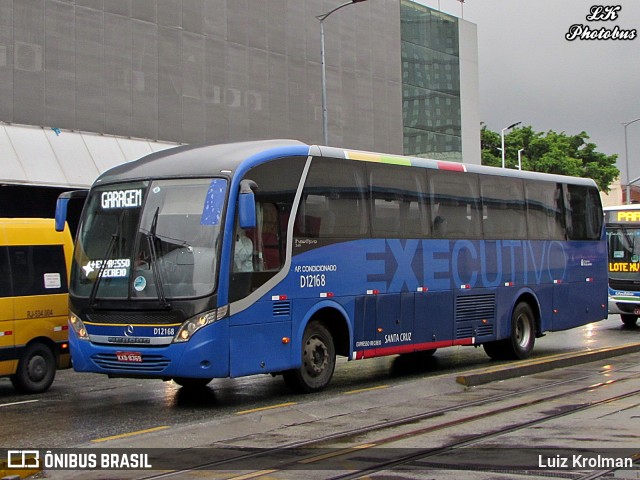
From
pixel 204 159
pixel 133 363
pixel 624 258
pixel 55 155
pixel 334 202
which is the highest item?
pixel 55 155

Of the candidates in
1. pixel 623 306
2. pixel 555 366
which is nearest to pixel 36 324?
pixel 555 366

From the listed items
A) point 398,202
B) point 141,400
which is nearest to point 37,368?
point 141,400

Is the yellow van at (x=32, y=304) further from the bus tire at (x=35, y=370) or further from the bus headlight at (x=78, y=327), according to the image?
the bus headlight at (x=78, y=327)

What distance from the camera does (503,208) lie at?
60.1 ft

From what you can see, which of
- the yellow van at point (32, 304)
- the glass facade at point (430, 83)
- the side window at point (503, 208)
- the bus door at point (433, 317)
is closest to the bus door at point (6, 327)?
the yellow van at point (32, 304)

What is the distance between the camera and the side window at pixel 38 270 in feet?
47.0

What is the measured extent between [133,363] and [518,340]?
8.78 m

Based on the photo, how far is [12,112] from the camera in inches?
1059

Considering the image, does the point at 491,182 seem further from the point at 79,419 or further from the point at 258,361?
the point at 79,419

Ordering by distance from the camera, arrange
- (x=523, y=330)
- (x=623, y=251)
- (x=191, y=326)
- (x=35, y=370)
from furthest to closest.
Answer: (x=623, y=251) < (x=523, y=330) < (x=35, y=370) < (x=191, y=326)

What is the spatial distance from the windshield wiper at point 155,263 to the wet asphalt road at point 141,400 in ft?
4.67

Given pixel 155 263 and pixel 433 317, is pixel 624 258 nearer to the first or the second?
pixel 433 317

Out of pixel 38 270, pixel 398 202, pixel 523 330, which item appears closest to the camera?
pixel 38 270

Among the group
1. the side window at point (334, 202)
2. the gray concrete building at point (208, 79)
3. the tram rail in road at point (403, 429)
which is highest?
the gray concrete building at point (208, 79)
